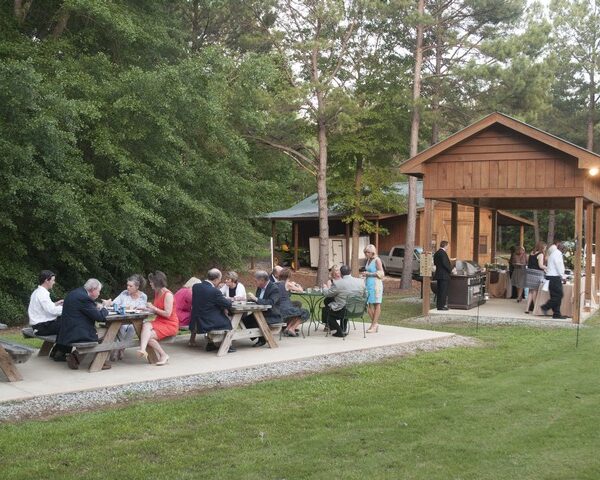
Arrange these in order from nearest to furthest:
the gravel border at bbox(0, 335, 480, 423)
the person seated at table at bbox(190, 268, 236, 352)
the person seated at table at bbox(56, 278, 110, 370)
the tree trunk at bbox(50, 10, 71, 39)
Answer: the gravel border at bbox(0, 335, 480, 423)
the person seated at table at bbox(56, 278, 110, 370)
the person seated at table at bbox(190, 268, 236, 352)
the tree trunk at bbox(50, 10, 71, 39)

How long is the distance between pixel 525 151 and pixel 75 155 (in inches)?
408

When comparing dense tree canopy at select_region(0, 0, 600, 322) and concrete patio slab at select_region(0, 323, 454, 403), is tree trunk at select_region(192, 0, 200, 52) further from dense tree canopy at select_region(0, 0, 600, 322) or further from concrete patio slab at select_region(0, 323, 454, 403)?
concrete patio slab at select_region(0, 323, 454, 403)

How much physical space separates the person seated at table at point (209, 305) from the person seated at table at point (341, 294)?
7.88 feet

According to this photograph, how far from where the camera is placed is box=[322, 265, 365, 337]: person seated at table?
1122 cm

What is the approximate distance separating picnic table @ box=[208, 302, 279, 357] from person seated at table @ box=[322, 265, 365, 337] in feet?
4.66

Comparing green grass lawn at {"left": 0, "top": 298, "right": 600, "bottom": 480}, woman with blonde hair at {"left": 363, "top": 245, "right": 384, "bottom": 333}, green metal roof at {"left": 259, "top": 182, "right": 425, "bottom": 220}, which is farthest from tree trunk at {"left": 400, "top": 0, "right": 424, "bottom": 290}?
green grass lawn at {"left": 0, "top": 298, "right": 600, "bottom": 480}

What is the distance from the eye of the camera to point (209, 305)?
9352mm

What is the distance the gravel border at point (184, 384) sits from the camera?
22.4ft

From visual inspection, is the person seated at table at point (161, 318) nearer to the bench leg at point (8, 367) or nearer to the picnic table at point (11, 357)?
the picnic table at point (11, 357)

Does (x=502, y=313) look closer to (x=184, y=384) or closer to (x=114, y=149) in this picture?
(x=184, y=384)

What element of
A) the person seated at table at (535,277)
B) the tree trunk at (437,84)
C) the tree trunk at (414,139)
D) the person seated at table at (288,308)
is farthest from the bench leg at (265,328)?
the tree trunk at (437,84)

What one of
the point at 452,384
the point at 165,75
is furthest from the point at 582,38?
the point at 452,384

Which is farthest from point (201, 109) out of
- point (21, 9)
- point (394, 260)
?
point (394, 260)

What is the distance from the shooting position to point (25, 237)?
1692 cm
